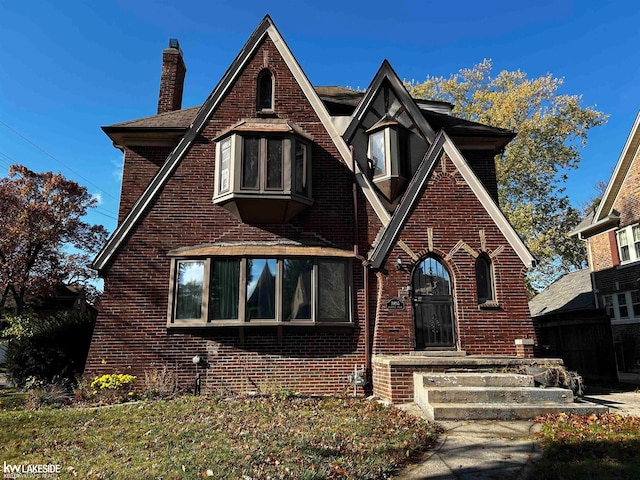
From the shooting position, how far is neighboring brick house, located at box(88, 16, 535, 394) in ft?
32.8

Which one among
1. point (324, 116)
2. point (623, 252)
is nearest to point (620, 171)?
point (623, 252)

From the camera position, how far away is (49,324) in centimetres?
1115

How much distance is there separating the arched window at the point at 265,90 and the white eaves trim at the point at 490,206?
15.8 feet

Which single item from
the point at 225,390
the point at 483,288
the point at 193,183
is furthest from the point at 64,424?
the point at 483,288

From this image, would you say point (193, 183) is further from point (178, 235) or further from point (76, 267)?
point (76, 267)

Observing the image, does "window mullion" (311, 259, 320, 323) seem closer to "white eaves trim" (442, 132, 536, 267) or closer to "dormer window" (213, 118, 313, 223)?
"dormer window" (213, 118, 313, 223)

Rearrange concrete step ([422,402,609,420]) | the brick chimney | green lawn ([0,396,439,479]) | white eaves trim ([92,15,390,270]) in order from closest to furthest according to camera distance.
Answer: green lawn ([0,396,439,479]) < concrete step ([422,402,609,420]) < white eaves trim ([92,15,390,270]) < the brick chimney

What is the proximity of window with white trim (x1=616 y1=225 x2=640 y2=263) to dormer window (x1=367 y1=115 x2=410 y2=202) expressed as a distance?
44.3 ft

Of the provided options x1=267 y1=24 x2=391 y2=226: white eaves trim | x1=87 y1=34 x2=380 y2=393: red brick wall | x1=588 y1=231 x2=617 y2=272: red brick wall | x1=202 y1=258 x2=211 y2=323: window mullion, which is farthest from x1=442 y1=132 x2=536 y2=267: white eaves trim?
x1=588 y1=231 x2=617 y2=272: red brick wall

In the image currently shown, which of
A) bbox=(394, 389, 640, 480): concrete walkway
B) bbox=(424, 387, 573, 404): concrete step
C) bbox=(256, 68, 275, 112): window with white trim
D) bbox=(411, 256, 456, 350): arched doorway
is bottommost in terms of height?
bbox=(394, 389, 640, 480): concrete walkway

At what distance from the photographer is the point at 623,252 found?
19906 mm

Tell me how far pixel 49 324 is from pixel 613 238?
22.5 m

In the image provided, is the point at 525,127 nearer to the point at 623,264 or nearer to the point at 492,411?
the point at 623,264

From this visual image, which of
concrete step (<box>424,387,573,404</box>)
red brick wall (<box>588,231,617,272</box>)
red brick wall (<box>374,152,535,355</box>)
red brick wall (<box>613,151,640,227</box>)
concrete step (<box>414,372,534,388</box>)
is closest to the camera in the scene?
concrete step (<box>424,387,573,404</box>)
